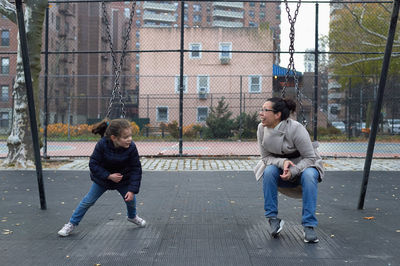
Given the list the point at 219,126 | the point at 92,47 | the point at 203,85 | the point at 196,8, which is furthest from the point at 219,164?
the point at 196,8

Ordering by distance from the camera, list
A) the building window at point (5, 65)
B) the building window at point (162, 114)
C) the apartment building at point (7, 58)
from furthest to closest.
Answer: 1. the building window at point (5, 65)
2. the apartment building at point (7, 58)
3. the building window at point (162, 114)

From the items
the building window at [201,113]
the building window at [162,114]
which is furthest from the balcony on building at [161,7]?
the building window at [162,114]

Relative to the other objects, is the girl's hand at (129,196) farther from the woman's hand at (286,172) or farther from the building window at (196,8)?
the building window at (196,8)

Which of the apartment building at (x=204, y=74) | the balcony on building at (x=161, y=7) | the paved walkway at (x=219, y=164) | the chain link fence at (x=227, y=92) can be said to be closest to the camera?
the paved walkway at (x=219, y=164)

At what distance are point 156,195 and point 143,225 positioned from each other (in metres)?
1.79

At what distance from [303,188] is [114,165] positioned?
164 centimetres

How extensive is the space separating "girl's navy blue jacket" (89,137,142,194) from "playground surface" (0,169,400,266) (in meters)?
0.47

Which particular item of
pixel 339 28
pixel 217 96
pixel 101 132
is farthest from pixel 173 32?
pixel 101 132

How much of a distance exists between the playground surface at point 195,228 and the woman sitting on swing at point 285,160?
293mm

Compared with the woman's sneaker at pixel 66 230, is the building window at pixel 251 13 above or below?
above

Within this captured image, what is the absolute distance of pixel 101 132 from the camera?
13.3 feet

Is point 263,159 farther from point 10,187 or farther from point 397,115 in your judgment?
point 397,115

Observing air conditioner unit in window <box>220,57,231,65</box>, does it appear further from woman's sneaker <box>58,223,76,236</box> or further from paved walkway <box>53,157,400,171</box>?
woman's sneaker <box>58,223,76,236</box>

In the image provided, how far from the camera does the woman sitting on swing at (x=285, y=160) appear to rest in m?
3.80
